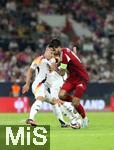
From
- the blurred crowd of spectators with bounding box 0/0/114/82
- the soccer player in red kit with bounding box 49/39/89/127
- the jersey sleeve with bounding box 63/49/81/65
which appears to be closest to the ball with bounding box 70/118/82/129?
the soccer player in red kit with bounding box 49/39/89/127

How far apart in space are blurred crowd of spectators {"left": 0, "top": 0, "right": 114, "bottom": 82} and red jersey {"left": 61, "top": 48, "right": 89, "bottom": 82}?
1518 centimetres

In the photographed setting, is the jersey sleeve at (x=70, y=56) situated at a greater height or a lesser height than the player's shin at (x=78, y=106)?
greater

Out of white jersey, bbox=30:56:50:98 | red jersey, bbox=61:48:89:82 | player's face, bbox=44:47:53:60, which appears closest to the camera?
red jersey, bbox=61:48:89:82

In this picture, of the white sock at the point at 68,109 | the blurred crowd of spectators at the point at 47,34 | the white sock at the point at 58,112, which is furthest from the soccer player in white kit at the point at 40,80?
the blurred crowd of spectators at the point at 47,34

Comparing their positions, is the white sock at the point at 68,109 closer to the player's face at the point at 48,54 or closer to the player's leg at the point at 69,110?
the player's leg at the point at 69,110

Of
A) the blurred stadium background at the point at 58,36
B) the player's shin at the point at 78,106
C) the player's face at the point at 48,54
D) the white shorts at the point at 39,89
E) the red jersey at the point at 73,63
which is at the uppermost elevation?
the blurred stadium background at the point at 58,36

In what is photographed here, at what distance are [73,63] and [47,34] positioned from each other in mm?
19894

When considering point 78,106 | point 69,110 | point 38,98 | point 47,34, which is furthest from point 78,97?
point 47,34

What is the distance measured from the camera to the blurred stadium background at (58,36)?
107ft

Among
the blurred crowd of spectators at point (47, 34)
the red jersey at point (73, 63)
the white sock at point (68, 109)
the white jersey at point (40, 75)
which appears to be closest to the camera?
the red jersey at point (73, 63)

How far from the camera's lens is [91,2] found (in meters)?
40.6

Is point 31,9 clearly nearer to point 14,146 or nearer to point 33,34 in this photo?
point 33,34

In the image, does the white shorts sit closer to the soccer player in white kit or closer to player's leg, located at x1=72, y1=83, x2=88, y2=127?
the soccer player in white kit

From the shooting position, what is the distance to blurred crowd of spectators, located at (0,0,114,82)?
34.5m
